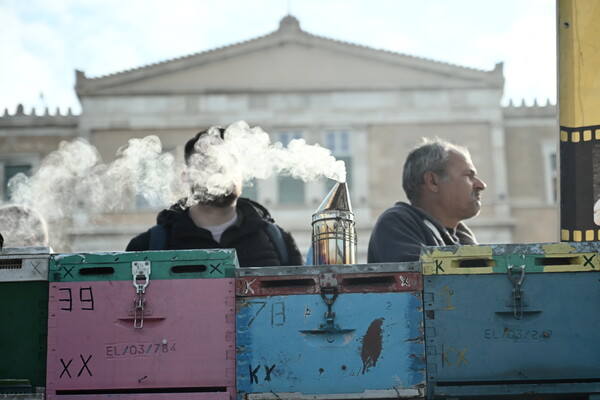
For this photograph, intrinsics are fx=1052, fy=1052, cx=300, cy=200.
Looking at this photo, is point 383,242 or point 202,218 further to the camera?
point 202,218

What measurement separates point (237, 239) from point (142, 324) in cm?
126

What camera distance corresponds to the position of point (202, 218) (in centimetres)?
561

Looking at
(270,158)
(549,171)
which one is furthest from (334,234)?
(549,171)

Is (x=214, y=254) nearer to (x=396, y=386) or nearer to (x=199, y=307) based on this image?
(x=199, y=307)

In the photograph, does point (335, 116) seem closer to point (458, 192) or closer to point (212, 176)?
point (458, 192)

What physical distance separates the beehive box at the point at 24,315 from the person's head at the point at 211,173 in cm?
128

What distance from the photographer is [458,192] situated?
5.77 meters

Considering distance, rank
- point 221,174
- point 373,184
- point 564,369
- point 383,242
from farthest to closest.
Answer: point 373,184, point 221,174, point 383,242, point 564,369

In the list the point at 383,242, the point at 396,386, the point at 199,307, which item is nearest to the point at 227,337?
the point at 199,307

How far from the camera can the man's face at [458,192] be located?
5.77 m

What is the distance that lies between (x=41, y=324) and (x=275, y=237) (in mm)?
1572

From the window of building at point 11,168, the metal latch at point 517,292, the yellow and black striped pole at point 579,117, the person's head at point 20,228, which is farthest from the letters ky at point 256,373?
the window of building at point 11,168

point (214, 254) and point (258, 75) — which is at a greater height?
point (258, 75)

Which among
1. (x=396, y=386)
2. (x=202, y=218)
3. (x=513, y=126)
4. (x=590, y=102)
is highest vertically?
(x=513, y=126)
